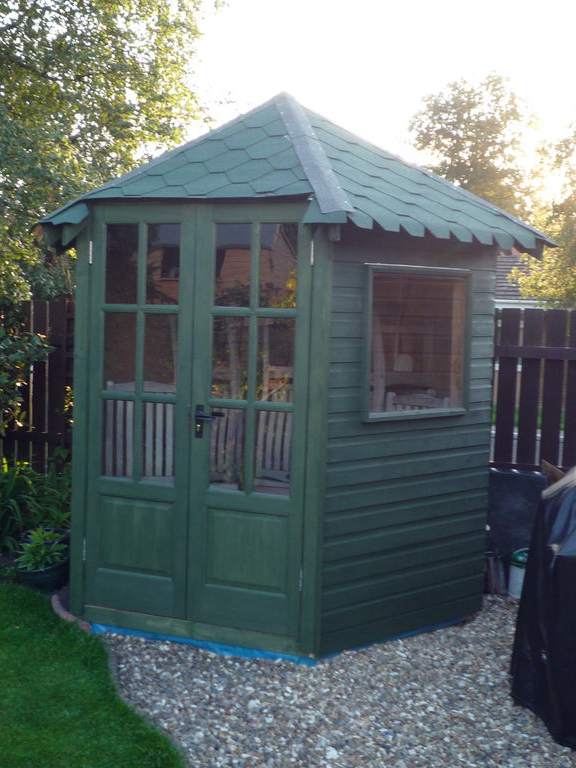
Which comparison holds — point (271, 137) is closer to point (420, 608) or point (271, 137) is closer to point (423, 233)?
point (423, 233)

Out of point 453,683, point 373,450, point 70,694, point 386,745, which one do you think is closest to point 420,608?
point 453,683

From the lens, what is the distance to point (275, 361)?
190 inches

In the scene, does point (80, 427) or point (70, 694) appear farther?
point (80, 427)

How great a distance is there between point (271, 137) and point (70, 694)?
3.34 metres

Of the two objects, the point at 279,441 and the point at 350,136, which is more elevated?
the point at 350,136

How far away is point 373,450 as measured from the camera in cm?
502

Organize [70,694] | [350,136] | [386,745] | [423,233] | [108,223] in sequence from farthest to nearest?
1. [350,136]
2. [108,223]
3. [423,233]
4. [70,694]
5. [386,745]

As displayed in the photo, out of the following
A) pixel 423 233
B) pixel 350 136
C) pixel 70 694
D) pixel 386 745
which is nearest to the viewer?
pixel 386 745

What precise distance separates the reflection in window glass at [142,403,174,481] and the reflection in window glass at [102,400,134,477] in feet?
0.32

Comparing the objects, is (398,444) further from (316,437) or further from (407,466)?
(316,437)

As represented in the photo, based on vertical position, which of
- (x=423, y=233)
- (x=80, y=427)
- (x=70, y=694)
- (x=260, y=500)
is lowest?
(x=70, y=694)

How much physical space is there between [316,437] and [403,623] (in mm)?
1360

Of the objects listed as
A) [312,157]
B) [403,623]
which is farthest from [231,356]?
[403,623]

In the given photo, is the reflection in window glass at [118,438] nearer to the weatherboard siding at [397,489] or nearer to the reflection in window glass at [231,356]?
the reflection in window glass at [231,356]
